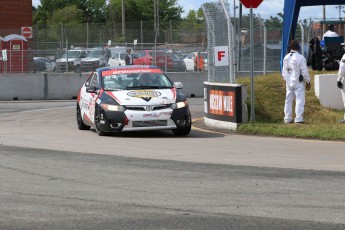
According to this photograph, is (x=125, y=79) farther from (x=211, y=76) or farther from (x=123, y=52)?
(x=123, y=52)

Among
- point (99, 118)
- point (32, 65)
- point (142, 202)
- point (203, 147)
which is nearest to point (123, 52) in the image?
point (32, 65)

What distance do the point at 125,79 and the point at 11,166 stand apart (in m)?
5.75

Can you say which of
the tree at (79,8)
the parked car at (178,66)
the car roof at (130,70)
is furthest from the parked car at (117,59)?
the tree at (79,8)

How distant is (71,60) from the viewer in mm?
36594

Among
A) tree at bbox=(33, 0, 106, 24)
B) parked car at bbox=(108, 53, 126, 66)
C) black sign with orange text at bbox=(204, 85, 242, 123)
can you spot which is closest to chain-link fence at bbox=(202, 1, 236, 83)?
black sign with orange text at bbox=(204, 85, 242, 123)

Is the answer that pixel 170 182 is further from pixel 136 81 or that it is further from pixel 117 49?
pixel 117 49

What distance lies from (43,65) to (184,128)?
20084mm

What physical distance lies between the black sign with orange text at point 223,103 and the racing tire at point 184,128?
4.03 feet

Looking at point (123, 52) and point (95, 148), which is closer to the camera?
point (95, 148)

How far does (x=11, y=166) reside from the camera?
1195 cm

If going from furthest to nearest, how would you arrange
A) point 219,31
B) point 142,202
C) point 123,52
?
point 123,52 < point 219,31 < point 142,202

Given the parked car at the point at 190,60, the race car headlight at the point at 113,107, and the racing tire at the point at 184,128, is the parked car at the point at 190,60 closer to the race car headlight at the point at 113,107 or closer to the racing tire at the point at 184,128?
the racing tire at the point at 184,128

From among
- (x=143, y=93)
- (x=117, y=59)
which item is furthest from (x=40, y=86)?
(x=143, y=93)

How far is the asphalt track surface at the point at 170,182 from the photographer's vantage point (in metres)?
7.96
